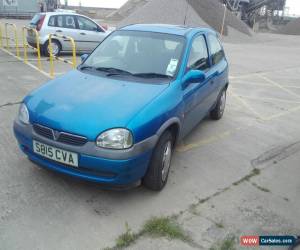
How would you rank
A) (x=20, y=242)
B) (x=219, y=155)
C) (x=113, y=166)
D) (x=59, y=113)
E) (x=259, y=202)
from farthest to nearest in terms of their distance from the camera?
(x=219, y=155) → (x=259, y=202) → (x=59, y=113) → (x=113, y=166) → (x=20, y=242)

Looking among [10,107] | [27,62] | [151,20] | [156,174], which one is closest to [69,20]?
[27,62]

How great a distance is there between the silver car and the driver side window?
8302 millimetres

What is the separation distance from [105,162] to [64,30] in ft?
33.8

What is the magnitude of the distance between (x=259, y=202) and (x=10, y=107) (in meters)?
4.61

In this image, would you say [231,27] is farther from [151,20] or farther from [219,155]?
[219,155]

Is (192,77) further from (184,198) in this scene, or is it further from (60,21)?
(60,21)

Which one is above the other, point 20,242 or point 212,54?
point 212,54

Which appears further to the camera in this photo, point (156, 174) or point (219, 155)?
point (219, 155)

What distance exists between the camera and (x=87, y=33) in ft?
43.0

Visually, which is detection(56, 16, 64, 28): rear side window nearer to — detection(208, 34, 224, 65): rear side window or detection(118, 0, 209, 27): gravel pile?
detection(208, 34, 224, 65): rear side window

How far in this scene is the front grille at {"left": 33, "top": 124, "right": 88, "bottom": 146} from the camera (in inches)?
131

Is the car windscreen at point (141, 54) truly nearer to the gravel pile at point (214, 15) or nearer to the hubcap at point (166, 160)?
the hubcap at point (166, 160)

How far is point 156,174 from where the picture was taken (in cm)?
374

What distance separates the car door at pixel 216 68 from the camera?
5614 mm
